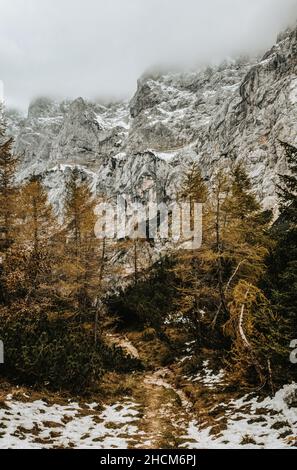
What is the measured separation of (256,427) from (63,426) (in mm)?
5737

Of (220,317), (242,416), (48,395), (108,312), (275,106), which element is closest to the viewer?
(242,416)

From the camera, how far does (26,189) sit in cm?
A: 2578

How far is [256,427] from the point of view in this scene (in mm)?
11383

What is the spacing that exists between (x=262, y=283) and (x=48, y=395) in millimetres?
9368

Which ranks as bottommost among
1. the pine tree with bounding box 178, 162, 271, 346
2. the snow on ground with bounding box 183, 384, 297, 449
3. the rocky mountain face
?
the snow on ground with bounding box 183, 384, 297, 449

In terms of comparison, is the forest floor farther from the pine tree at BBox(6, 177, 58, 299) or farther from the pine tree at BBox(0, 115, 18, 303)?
the pine tree at BBox(0, 115, 18, 303)

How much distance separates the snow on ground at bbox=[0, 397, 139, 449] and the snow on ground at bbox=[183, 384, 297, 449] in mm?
2121

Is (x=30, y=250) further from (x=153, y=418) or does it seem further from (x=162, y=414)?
(x=153, y=418)

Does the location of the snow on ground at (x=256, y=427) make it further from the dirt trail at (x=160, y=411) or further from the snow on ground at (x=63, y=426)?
the snow on ground at (x=63, y=426)

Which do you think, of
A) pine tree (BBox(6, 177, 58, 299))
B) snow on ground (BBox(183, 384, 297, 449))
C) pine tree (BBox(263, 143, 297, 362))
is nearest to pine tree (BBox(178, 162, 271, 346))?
pine tree (BBox(263, 143, 297, 362))

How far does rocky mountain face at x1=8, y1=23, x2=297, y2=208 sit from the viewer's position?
224 feet

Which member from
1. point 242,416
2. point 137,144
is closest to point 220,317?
point 242,416

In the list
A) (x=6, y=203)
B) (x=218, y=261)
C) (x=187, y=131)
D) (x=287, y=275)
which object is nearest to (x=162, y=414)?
(x=287, y=275)
